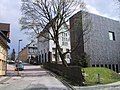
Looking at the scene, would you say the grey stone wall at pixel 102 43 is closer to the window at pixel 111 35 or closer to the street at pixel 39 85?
the window at pixel 111 35

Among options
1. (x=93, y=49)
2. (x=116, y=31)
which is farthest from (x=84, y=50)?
(x=116, y=31)

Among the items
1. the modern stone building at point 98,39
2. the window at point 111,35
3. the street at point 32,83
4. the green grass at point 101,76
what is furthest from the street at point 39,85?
the window at point 111,35

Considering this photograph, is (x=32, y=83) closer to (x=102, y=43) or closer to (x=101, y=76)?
(x=101, y=76)

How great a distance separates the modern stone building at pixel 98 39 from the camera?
41.8m

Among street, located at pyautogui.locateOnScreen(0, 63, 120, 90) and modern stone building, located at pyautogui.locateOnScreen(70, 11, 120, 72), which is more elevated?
modern stone building, located at pyautogui.locateOnScreen(70, 11, 120, 72)

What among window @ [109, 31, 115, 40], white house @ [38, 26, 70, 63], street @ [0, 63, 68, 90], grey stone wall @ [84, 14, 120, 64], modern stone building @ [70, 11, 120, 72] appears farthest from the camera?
white house @ [38, 26, 70, 63]

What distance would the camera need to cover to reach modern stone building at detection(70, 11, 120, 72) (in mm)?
41812

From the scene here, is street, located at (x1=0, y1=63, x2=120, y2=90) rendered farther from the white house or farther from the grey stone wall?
the white house

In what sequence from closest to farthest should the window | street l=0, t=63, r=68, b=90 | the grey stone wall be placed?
street l=0, t=63, r=68, b=90, the grey stone wall, the window

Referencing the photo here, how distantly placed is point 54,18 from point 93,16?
25.8 ft

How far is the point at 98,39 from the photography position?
1714 inches

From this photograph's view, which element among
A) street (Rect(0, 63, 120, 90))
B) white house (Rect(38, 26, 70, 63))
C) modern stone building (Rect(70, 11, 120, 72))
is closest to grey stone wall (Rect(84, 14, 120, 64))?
modern stone building (Rect(70, 11, 120, 72))

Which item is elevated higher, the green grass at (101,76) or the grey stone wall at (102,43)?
the grey stone wall at (102,43)

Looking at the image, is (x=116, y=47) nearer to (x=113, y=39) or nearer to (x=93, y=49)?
(x=113, y=39)
